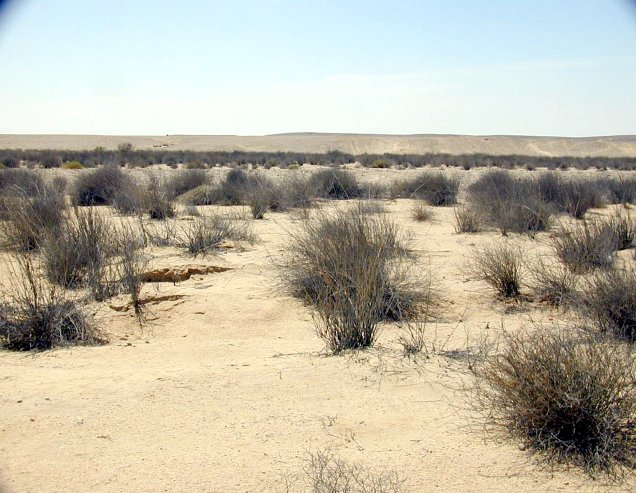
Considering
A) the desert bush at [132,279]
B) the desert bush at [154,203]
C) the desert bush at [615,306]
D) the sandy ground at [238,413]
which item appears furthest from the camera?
the desert bush at [154,203]

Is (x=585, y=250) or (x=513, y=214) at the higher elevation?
(x=513, y=214)

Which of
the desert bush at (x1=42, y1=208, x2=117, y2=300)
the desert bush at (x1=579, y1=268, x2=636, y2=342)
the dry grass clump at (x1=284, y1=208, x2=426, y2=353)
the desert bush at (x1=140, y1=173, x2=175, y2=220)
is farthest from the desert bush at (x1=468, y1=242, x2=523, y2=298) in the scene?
the desert bush at (x1=140, y1=173, x2=175, y2=220)

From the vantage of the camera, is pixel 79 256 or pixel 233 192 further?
pixel 233 192

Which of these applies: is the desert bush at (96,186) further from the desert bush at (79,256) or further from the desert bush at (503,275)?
the desert bush at (503,275)

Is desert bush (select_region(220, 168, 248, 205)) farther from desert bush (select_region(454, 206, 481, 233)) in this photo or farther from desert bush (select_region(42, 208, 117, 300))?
desert bush (select_region(42, 208, 117, 300))

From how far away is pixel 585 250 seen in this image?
10242 mm

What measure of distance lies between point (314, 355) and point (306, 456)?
2.17m

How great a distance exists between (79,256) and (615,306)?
23.8 ft

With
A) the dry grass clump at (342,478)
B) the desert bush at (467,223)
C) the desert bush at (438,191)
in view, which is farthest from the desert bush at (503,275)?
the desert bush at (438,191)

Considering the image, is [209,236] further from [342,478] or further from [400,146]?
[400,146]

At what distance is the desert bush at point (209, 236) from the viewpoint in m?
11.9

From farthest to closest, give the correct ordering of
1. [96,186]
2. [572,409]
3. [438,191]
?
[438,191]
[96,186]
[572,409]

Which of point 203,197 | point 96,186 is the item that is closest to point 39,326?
point 203,197

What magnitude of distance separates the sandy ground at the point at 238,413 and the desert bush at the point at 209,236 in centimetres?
370
